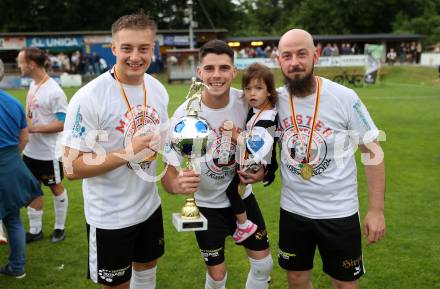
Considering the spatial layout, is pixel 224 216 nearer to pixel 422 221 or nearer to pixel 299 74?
pixel 299 74

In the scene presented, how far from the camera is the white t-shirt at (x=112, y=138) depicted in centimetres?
295

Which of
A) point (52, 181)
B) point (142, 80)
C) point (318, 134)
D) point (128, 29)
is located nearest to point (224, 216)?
point (318, 134)

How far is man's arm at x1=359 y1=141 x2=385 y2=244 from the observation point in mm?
3266

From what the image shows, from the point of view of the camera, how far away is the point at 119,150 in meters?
3.06

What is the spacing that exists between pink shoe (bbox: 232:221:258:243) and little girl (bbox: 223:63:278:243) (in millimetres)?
172

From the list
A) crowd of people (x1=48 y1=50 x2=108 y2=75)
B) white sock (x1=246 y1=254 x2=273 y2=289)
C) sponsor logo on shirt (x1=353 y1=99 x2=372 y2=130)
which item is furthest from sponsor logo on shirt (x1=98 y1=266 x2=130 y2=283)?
crowd of people (x1=48 y1=50 x2=108 y2=75)

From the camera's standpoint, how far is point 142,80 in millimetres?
3211

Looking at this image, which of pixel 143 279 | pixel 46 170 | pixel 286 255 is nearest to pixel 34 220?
pixel 46 170

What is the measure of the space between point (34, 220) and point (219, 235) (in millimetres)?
2942

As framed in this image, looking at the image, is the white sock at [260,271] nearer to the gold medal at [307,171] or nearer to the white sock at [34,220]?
the gold medal at [307,171]

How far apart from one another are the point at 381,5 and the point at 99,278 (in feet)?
205

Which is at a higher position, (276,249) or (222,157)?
(222,157)

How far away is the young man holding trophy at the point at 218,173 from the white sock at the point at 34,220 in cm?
273

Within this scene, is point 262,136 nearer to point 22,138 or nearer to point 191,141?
point 191,141
